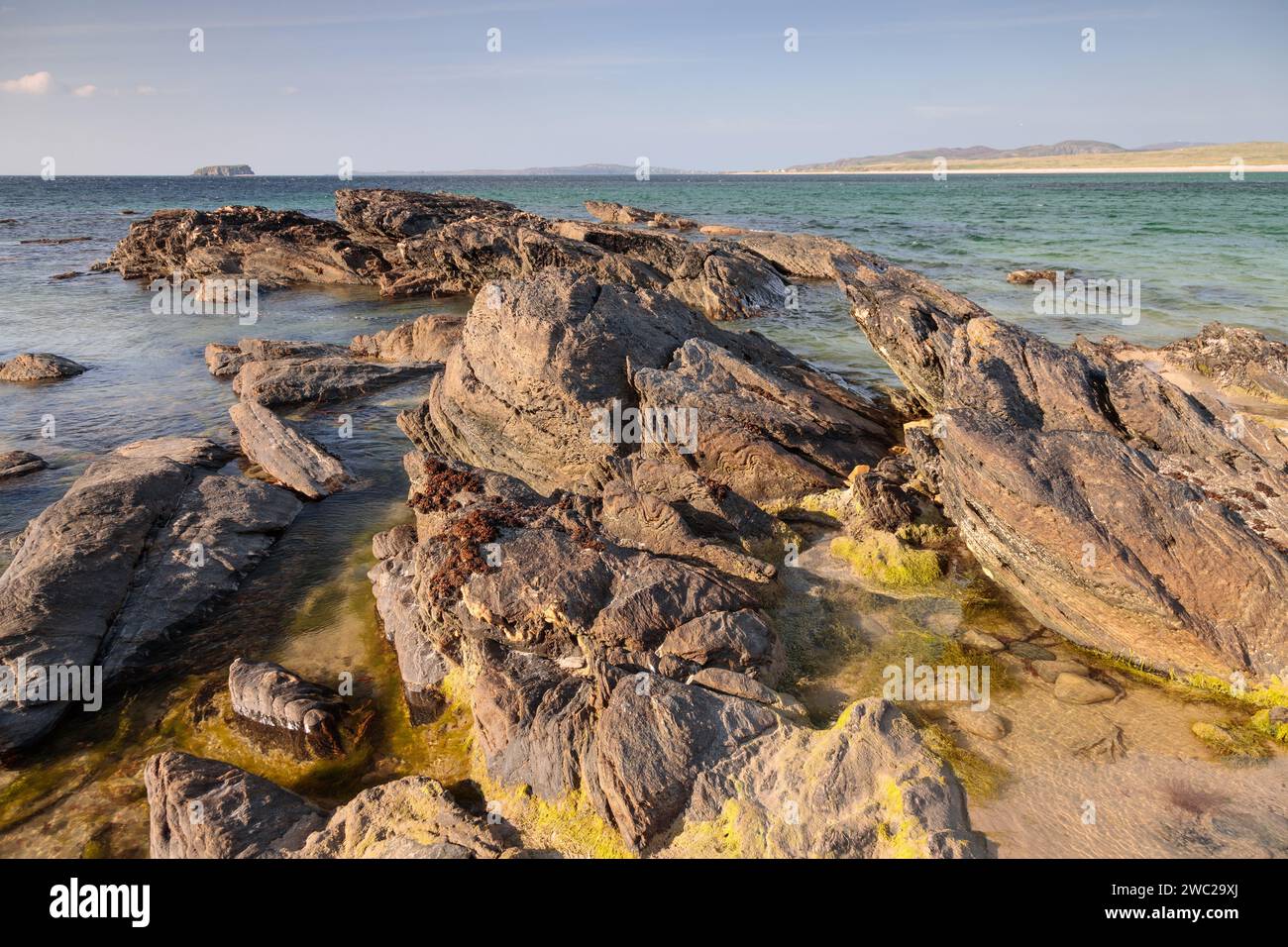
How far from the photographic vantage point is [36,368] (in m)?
30.7

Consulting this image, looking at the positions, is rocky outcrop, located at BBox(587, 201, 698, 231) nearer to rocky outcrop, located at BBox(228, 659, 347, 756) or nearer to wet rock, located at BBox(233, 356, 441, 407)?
wet rock, located at BBox(233, 356, 441, 407)

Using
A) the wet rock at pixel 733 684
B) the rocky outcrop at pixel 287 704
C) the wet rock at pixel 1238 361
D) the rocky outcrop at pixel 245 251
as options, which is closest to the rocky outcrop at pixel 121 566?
the rocky outcrop at pixel 287 704

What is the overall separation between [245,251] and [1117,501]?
67.0 metres

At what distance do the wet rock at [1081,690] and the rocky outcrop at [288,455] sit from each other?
18.3m

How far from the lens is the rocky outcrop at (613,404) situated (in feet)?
58.1

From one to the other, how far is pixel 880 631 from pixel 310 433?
19.8 meters

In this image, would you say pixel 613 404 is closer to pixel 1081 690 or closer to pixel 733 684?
pixel 733 684

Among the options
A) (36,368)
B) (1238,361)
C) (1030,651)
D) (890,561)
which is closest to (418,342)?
(36,368)

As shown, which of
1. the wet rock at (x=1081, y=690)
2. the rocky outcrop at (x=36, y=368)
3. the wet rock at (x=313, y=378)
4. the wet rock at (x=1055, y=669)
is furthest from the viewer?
the rocky outcrop at (x=36, y=368)

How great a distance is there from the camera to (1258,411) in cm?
2217

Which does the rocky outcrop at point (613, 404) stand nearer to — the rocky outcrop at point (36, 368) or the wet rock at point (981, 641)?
the wet rock at point (981, 641)

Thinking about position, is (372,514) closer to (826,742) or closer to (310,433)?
(310,433)

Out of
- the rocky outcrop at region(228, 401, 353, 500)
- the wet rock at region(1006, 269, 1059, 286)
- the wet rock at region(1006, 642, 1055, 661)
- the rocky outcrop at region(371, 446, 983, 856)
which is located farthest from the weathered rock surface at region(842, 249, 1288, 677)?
the wet rock at region(1006, 269, 1059, 286)
